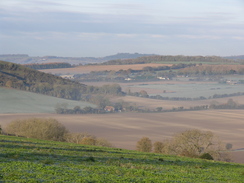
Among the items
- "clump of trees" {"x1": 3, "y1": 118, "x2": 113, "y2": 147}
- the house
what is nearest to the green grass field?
the house

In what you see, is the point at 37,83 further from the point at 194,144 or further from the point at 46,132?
the point at 194,144

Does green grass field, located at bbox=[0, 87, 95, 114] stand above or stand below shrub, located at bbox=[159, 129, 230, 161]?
below

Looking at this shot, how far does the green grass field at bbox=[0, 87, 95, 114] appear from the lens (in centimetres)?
12719

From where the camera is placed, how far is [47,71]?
197 metres

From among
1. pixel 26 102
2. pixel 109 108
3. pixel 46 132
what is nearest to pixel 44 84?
pixel 26 102

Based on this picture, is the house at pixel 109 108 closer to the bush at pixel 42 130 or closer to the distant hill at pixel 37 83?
the distant hill at pixel 37 83

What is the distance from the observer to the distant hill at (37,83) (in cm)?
15762

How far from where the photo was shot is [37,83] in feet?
546

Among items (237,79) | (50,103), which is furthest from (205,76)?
(50,103)

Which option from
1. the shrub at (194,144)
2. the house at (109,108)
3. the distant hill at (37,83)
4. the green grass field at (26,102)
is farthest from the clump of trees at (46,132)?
the distant hill at (37,83)

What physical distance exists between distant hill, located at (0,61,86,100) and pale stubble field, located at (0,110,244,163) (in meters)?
38.0

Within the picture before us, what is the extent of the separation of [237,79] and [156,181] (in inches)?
7158

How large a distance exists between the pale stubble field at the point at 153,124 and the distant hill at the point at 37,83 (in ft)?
125

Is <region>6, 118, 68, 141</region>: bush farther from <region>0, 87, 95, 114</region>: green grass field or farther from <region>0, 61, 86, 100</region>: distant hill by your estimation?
<region>0, 61, 86, 100</region>: distant hill
